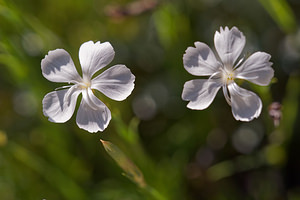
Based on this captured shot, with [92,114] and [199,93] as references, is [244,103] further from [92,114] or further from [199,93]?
[92,114]

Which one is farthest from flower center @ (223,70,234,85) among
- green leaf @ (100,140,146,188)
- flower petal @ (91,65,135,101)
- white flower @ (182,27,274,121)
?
green leaf @ (100,140,146,188)

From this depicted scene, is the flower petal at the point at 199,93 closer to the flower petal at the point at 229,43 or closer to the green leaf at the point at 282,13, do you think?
the flower petal at the point at 229,43

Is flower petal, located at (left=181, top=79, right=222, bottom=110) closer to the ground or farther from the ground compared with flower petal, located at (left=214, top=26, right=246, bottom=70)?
closer to the ground

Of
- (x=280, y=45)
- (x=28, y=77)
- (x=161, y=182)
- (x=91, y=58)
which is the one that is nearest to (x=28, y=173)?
(x=28, y=77)

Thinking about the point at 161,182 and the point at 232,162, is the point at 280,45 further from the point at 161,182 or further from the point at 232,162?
the point at 161,182

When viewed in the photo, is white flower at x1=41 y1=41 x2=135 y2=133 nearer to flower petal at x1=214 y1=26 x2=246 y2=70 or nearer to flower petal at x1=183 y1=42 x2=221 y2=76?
flower petal at x1=183 y1=42 x2=221 y2=76
